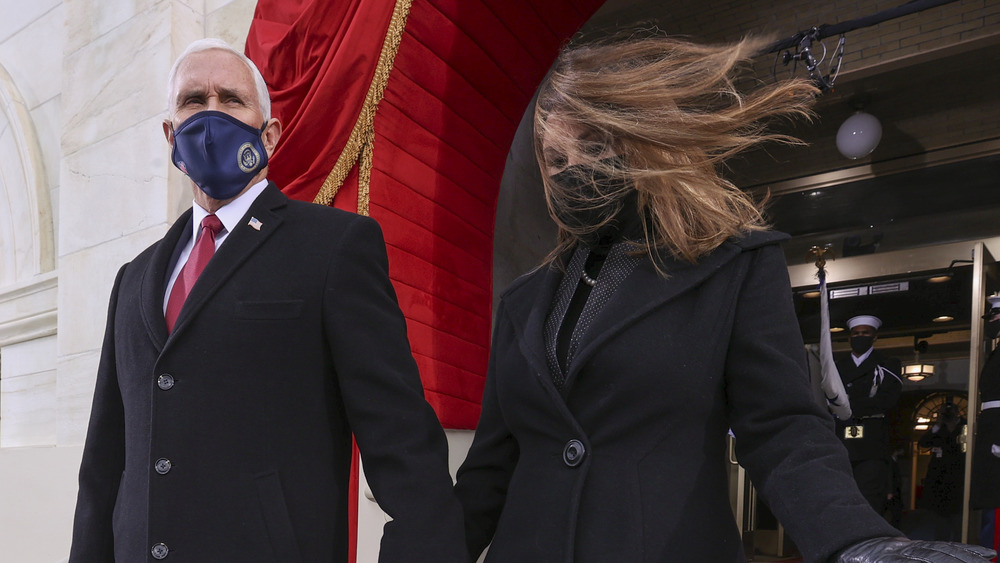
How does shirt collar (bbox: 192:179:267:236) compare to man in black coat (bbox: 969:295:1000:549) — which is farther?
man in black coat (bbox: 969:295:1000:549)

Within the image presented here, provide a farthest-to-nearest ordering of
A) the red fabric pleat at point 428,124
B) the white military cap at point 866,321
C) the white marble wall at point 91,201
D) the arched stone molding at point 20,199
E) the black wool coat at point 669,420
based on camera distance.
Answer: the white military cap at point 866,321, the arched stone molding at point 20,199, the white marble wall at point 91,201, the red fabric pleat at point 428,124, the black wool coat at point 669,420

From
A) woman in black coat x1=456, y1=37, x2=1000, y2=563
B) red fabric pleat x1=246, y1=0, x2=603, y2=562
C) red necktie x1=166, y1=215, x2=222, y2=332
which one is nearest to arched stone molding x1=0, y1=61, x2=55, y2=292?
red fabric pleat x1=246, y1=0, x2=603, y2=562

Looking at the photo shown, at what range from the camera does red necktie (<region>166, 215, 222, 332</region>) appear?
137 centimetres

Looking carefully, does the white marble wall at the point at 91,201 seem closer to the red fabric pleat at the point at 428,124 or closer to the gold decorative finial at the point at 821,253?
the red fabric pleat at the point at 428,124

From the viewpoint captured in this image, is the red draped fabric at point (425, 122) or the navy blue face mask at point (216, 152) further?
the red draped fabric at point (425, 122)

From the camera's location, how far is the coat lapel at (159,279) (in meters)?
1.34

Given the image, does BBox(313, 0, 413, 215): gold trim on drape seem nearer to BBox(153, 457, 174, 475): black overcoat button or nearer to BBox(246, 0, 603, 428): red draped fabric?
BBox(246, 0, 603, 428): red draped fabric

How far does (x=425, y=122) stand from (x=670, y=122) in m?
1.94

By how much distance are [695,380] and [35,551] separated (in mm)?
3501

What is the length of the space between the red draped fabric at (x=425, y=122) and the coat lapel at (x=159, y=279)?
4.53 ft

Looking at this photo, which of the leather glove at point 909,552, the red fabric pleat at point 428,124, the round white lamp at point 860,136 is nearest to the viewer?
the leather glove at point 909,552

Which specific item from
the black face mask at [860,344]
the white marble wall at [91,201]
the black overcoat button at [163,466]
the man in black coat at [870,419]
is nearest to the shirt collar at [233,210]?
the black overcoat button at [163,466]

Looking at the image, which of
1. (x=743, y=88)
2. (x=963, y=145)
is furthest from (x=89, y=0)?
(x=963, y=145)

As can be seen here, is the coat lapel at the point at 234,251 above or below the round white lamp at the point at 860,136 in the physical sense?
below
